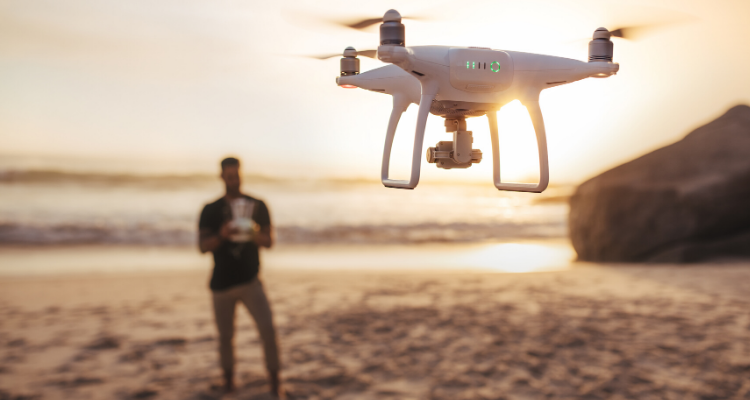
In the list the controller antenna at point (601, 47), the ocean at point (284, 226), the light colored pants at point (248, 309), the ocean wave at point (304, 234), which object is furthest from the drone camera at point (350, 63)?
the ocean wave at point (304, 234)

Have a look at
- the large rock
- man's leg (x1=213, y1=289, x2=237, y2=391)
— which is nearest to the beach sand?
man's leg (x1=213, y1=289, x2=237, y2=391)

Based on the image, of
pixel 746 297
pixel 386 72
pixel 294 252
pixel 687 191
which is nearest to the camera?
pixel 386 72

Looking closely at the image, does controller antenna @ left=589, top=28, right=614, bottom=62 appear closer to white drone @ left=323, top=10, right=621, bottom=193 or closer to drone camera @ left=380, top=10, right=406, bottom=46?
white drone @ left=323, top=10, right=621, bottom=193

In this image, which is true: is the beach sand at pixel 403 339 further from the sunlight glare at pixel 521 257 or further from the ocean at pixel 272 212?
the ocean at pixel 272 212

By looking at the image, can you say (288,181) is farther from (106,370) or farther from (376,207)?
(106,370)

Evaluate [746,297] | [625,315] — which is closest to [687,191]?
[746,297]

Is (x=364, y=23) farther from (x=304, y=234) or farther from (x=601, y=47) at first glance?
(x=304, y=234)
